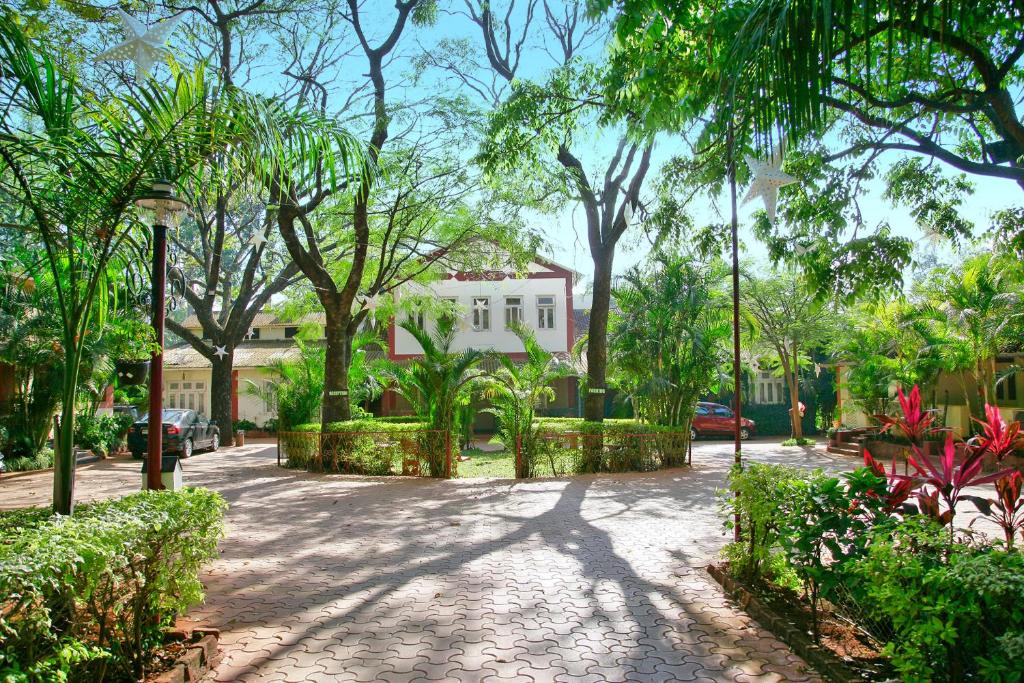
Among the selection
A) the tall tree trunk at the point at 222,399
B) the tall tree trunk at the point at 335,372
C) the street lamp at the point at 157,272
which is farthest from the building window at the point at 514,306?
the street lamp at the point at 157,272

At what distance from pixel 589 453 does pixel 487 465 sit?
2995mm

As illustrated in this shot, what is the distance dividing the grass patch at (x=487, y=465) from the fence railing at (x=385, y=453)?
63 cm

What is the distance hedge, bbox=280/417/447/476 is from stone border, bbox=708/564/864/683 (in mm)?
8302

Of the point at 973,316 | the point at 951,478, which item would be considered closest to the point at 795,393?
the point at 973,316

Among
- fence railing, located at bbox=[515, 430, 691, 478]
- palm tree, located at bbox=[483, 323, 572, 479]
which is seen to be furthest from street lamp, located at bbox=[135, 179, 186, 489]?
fence railing, located at bbox=[515, 430, 691, 478]

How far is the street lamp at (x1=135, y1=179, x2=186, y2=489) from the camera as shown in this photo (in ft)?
17.4

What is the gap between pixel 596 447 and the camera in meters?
14.2

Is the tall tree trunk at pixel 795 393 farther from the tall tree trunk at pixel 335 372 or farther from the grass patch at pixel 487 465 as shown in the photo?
the tall tree trunk at pixel 335 372

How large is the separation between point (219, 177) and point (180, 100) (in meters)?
0.79

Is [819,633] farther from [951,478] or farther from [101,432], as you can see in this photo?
[101,432]

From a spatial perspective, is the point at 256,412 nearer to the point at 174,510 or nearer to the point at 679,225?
the point at 679,225

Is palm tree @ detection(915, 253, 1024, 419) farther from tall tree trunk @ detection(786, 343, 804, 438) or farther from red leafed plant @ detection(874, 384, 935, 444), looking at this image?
red leafed plant @ detection(874, 384, 935, 444)

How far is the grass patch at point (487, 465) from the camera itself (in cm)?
1419

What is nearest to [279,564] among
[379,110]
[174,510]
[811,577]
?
[174,510]
